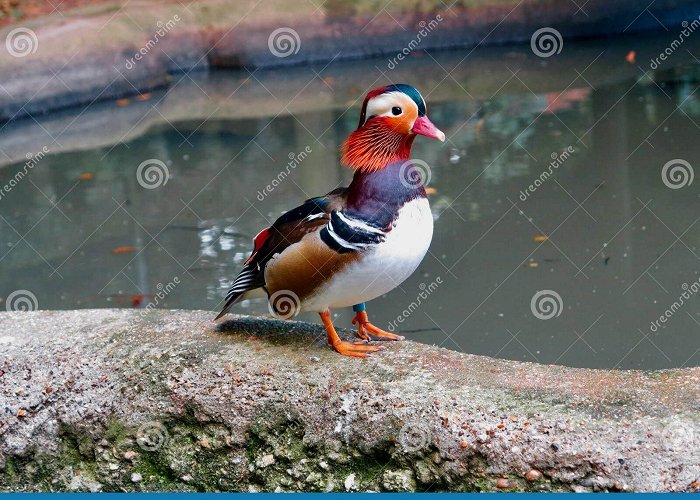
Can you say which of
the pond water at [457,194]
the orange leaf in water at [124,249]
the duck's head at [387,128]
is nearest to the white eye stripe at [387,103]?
the duck's head at [387,128]

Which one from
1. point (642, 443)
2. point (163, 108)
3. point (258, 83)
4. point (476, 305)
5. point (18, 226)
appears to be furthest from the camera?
point (258, 83)

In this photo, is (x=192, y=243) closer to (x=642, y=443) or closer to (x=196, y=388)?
(x=196, y=388)

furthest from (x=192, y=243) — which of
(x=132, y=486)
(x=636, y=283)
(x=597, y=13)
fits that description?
(x=597, y=13)

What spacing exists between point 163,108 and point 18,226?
3.15 metres

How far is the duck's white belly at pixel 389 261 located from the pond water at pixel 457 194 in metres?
1.67

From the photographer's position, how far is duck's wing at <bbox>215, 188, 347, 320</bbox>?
3531mm

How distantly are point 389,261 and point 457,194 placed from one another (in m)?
3.91

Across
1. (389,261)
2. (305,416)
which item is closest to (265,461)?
(305,416)

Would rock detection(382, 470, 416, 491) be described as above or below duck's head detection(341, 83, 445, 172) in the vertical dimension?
below

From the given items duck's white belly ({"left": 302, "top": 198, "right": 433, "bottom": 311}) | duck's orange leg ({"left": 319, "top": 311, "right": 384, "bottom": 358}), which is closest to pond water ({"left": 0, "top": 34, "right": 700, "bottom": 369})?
duck's orange leg ({"left": 319, "top": 311, "right": 384, "bottom": 358})

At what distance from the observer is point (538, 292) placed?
5.57 metres

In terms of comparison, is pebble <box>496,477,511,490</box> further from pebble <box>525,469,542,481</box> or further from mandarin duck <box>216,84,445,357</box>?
mandarin duck <box>216,84,445,357</box>

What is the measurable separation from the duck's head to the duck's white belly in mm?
198

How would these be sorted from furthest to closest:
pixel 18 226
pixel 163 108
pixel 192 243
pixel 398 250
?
pixel 163 108 < pixel 18 226 < pixel 192 243 < pixel 398 250
